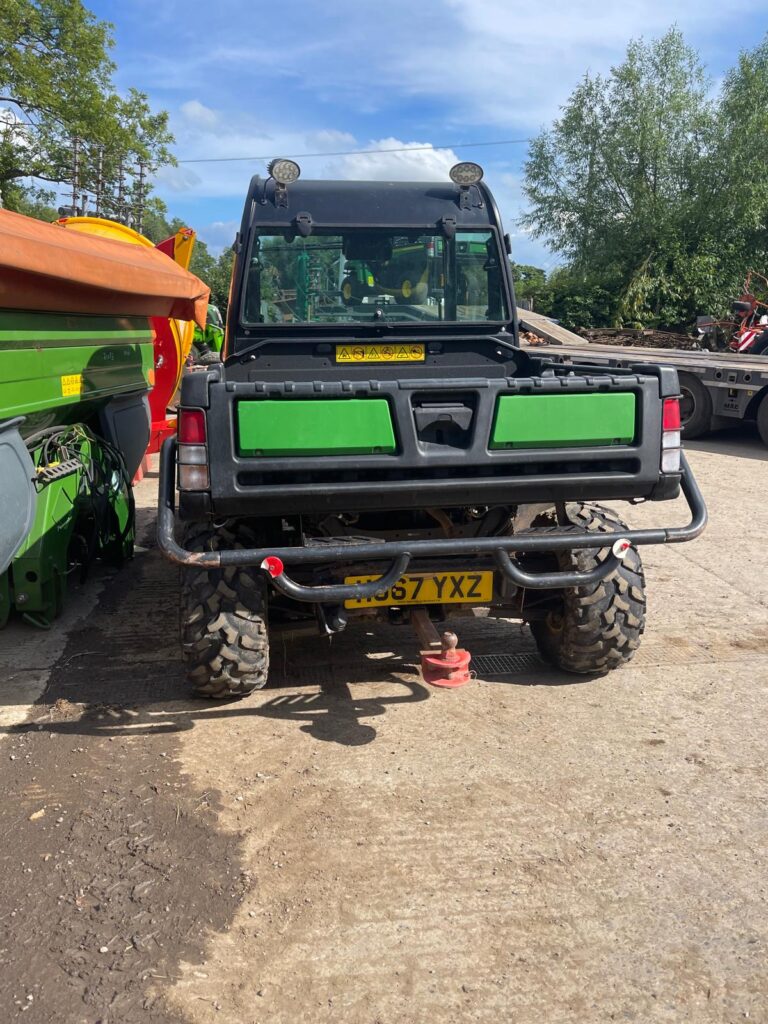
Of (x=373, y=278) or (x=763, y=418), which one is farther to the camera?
(x=763, y=418)

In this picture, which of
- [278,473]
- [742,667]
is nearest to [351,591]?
[278,473]

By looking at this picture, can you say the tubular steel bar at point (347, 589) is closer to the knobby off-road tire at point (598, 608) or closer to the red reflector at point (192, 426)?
the red reflector at point (192, 426)

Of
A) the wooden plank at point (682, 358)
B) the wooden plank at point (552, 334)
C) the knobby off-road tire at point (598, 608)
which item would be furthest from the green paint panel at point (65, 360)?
the wooden plank at point (552, 334)

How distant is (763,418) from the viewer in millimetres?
Answer: 11125

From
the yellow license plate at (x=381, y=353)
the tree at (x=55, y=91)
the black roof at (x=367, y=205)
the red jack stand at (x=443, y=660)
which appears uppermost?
the tree at (x=55, y=91)

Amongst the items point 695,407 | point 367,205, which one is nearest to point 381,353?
point 367,205

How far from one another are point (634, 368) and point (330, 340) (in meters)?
1.74

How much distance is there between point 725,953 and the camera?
2439mm

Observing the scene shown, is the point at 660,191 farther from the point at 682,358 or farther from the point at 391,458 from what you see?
the point at 391,458

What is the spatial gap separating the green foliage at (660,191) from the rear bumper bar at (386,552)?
24.6 meters

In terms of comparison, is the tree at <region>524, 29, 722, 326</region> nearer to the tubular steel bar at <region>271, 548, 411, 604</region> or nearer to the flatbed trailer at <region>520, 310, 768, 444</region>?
the flatbed trailer at <region>520, 310, 768, 444</region>

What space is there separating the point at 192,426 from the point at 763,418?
386 inches

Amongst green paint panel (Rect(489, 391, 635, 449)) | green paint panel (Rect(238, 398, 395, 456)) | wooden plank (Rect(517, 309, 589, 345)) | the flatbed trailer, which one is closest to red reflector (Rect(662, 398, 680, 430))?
green paint panel (Rect(489, 391, 635, 449))

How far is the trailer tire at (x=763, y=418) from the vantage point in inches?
435
